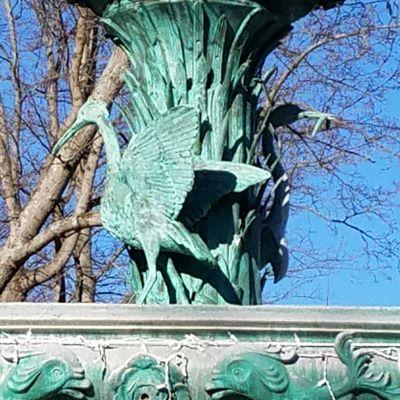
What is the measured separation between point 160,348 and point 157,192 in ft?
2.85

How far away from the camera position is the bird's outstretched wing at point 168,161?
5.01 metres

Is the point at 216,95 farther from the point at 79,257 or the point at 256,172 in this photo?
the point at 79,257

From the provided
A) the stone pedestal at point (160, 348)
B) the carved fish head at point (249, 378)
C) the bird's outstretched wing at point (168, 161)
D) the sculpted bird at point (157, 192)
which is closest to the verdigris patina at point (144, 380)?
the stone pedestal at point (160, 348)

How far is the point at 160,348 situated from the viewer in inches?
169

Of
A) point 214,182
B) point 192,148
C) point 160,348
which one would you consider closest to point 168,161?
point 192,148

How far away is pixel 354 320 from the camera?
4367mm

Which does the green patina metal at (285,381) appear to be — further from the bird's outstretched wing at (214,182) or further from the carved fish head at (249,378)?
the bird's outstretched wing at (214,182)

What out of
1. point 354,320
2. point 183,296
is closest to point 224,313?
point 354,320

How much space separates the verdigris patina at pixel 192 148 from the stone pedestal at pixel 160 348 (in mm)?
692

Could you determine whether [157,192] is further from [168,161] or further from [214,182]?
[214,182]

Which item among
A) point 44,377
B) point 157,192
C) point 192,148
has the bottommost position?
point 44,377

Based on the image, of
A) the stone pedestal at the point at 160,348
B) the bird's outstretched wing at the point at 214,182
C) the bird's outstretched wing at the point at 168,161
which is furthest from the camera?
the bird's outstretched wing at the point at 214,182

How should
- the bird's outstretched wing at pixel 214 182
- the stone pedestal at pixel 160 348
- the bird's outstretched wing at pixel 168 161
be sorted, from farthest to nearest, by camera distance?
the bird's outstretched wing at pixel 214 182 < the bird's outstretched wing at pixel 168 161 < the stone pedestal at pixel 160 348

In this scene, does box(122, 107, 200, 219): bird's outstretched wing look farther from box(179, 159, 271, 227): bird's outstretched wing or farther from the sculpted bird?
box(179, 159, 271, 227): bird's outstretched wing
